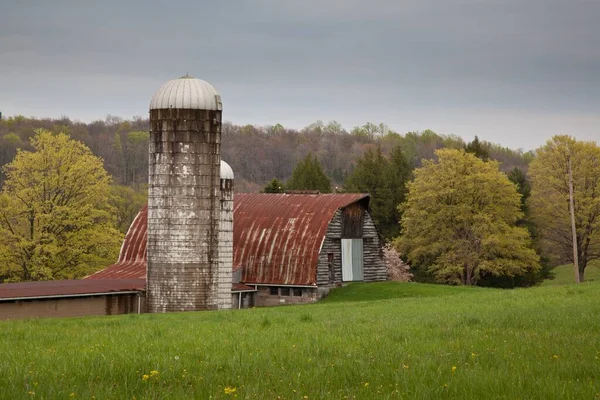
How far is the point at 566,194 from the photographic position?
69.5m

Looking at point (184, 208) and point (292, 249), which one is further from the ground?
point (184, 208)

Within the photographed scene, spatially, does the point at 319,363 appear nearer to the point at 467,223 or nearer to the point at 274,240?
the point at 274,240

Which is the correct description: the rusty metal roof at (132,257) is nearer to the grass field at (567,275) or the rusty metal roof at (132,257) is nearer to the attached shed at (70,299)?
the attached shed at (70,299)

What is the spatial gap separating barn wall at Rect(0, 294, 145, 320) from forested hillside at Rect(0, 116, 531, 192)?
104683mm

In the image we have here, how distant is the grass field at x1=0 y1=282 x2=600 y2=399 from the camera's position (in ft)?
31.8

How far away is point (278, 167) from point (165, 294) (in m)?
133

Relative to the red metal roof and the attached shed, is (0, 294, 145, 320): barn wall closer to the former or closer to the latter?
the attached shed

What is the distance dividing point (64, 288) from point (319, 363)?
99.7 ft

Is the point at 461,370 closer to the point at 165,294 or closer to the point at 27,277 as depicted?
the point at 165,294

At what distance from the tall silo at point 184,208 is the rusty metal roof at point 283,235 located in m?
11.7

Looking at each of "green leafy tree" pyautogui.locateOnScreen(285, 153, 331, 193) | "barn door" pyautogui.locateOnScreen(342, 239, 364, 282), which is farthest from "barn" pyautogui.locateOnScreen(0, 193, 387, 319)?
"green leafy tree" pyautogui.locateOnScreen(285, 153, 331, 193)

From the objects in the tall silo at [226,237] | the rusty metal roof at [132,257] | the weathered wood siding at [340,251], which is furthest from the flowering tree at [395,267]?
the tall silo at [226,237]

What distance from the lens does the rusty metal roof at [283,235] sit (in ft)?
172

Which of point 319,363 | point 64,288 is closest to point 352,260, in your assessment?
point 64,288
